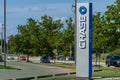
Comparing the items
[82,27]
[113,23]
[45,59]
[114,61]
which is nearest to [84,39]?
[82,27]

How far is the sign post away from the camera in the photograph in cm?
2184

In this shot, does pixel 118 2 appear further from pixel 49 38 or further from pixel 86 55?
pixel 49 38

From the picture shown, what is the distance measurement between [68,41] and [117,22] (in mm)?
29288

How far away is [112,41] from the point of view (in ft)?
149

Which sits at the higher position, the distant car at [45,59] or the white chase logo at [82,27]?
the white chase logo at [82,27]

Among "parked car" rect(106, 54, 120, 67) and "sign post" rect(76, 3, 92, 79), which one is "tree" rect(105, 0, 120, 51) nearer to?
"parked car" rect(106, 54, 120, 67)

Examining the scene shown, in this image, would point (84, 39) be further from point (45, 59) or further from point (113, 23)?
point (45, 59)

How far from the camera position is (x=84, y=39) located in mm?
21891

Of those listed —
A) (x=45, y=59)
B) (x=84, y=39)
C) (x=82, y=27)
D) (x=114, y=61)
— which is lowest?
(x=45, y=59)

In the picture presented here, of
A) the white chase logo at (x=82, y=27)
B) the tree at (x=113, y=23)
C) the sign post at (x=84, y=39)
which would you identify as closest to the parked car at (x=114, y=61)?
the tree at (x=113, y=23)

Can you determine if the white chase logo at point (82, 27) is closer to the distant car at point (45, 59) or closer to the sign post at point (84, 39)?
the sign post at point (84, 39)

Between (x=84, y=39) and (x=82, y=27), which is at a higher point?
(x=82, y=27)

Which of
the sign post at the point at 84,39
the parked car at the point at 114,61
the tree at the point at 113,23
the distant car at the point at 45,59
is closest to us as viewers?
the sign post at the point at 84,39

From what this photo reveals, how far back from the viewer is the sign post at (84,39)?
2184cm
